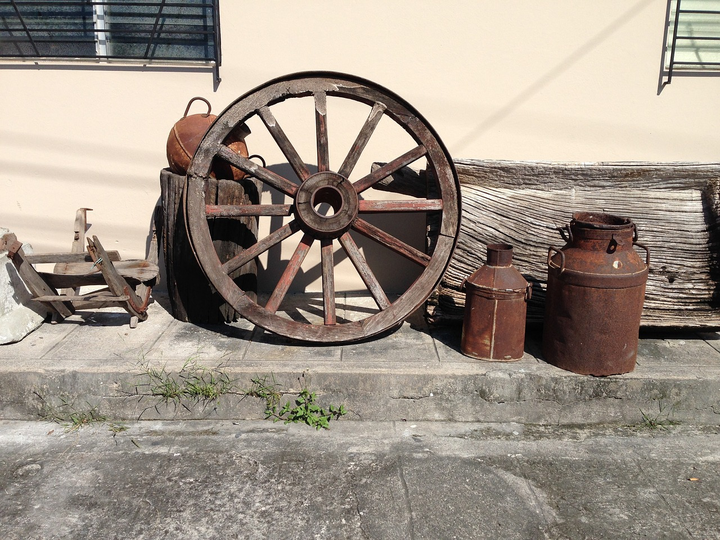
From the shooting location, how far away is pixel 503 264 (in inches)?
144

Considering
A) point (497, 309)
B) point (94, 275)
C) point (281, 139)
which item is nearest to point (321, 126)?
point (281, 139)

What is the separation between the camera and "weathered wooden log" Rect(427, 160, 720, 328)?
404 cm

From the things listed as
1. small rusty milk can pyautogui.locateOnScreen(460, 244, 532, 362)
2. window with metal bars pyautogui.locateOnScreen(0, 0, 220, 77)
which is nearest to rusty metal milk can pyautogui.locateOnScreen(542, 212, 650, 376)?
small rusty milk can pyautogui.locateOnScreen(460, 244, 532, 362)

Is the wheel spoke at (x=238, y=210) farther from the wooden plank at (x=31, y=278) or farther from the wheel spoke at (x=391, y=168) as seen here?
the wooden plank at (x=31, y=278)

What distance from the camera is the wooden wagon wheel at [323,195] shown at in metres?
3.81

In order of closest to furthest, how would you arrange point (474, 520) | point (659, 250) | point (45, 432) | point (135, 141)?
point (474, 520) → point (45, 432) → point (659, 250) → point (135, 141)

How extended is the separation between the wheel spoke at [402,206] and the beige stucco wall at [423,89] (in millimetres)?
990

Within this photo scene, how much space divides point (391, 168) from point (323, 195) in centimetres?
45

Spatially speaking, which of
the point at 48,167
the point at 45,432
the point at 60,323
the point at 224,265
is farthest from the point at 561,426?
the point at 48,167

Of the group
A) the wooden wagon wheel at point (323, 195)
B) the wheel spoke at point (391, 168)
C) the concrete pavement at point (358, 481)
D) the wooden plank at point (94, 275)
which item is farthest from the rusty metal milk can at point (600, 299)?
the wooden plank at point (94, 275)

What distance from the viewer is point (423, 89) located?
4605mm

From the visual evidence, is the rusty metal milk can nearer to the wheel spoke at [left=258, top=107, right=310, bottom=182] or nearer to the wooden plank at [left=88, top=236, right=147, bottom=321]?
the wheel spoke at [left=258, top=107, right=310, bottom=182]

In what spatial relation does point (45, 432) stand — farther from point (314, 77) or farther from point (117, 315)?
point (314, 77)

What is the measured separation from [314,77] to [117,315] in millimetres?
2125
